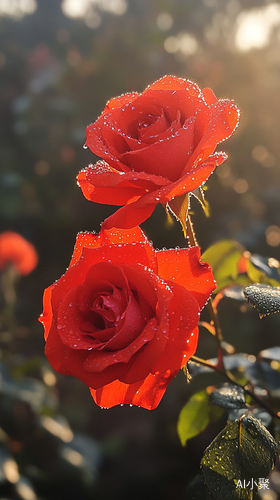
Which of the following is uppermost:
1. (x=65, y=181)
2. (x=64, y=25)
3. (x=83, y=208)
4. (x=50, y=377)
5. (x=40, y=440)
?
(x=64, y=25)

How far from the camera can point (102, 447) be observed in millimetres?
1827

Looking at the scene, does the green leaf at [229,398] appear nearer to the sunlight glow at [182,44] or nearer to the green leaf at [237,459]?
the green leaf at [237,459]

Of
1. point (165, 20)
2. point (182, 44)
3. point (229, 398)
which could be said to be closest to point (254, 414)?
point (229, 398)

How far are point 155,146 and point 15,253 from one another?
5.20 feet

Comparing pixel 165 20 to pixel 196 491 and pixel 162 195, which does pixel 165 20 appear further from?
pixel 196 491

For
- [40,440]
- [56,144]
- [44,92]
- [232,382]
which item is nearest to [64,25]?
[44,92]

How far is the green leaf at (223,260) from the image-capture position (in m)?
0.60

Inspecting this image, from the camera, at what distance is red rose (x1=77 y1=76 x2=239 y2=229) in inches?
14.7

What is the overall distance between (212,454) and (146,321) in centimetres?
17

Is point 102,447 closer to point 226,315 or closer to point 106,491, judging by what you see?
point 106,491

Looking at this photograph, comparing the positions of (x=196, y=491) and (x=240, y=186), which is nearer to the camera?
(x=196, y=491)

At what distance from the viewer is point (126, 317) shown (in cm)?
36

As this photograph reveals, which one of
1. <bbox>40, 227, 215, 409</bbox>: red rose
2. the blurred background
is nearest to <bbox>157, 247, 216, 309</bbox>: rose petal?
<bbox>40, 227, 215, 409</bbox>: red rose

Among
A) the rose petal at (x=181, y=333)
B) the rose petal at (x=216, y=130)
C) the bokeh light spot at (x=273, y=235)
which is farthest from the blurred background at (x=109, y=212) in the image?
the rose petal at (x=216, y=130)
